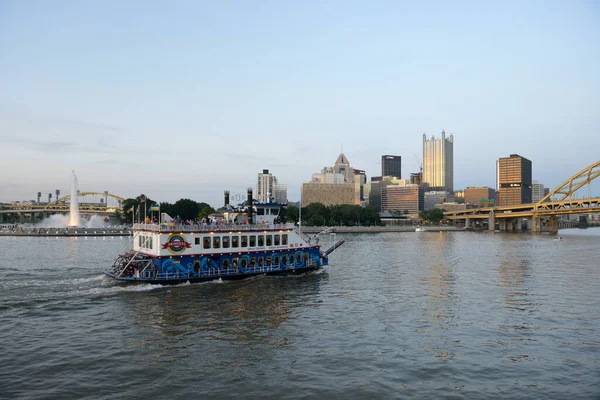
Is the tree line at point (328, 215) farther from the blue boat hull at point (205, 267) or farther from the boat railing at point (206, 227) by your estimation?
the boat railing at point (206, 227)

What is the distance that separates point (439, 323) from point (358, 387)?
11532 millimetres

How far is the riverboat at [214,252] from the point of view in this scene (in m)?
38.0

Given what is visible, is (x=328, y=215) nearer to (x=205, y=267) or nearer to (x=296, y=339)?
(x=205, y=267)

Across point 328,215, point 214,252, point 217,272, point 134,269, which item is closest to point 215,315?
point 217,272

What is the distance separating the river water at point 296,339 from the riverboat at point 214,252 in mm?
1084

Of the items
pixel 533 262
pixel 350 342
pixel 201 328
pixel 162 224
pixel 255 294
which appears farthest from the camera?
pixel 533 262

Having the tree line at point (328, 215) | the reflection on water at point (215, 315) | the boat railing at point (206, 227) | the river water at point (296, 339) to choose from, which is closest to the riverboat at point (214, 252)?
the boat railing at point (206, 227)

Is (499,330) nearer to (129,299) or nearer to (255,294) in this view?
(255,294)

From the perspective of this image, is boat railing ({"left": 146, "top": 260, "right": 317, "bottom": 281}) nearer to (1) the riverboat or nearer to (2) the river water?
(1) the riverboat

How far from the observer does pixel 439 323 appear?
28375mm

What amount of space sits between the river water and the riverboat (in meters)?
1.08

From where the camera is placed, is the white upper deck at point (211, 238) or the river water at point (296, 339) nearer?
the river water at point (296, 339)

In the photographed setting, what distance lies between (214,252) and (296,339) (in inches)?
676

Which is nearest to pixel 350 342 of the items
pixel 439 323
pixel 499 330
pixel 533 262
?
pixel 439 323
